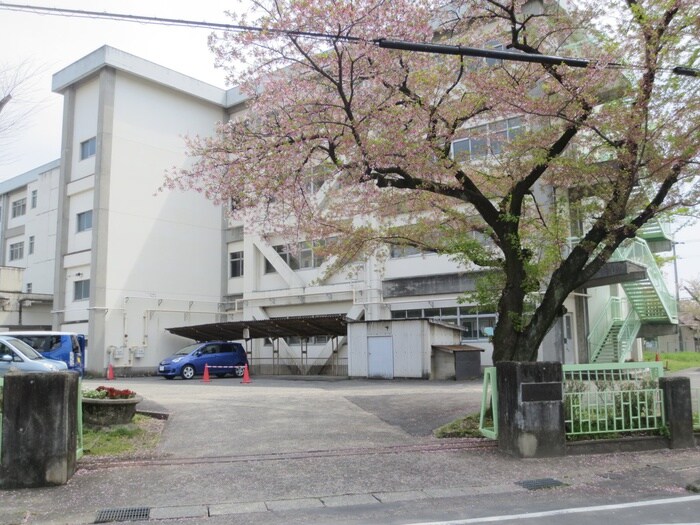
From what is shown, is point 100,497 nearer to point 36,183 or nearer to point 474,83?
point 474,83

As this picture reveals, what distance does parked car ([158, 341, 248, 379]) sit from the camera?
26.5 metres

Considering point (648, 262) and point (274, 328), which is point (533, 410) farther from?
point (274, 328)

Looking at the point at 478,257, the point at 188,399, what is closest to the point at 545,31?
the point at 478,257

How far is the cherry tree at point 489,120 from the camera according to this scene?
9.50m

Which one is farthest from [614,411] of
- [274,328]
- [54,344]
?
[274,328]

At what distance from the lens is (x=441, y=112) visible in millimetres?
10766

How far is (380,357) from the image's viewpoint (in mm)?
23375

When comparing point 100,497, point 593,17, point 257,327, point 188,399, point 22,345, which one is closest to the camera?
point 100,497

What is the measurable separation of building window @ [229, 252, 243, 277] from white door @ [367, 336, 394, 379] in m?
14.5

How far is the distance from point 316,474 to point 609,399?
471 cm

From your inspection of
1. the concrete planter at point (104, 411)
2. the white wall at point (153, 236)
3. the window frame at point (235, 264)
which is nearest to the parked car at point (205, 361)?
Result: the white wall at point (153, 236)

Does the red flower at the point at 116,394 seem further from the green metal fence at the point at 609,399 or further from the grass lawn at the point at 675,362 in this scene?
the grass lawn at the point at 675,362

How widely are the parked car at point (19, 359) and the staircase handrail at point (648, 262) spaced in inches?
696

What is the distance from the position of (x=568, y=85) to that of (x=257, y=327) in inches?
815
